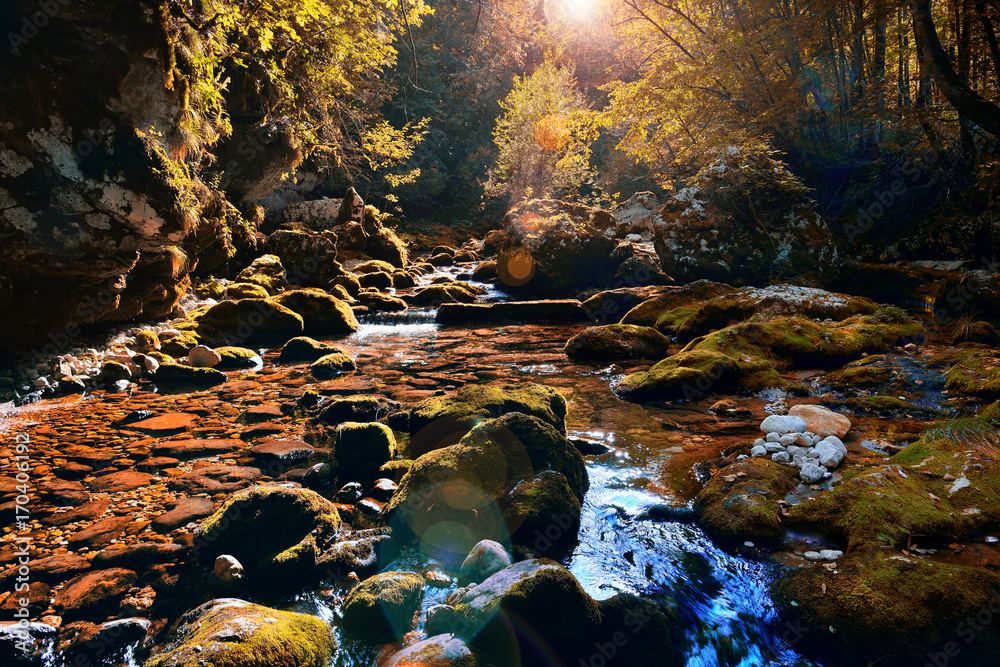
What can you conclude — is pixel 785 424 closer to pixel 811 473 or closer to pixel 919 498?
pixel 811 473

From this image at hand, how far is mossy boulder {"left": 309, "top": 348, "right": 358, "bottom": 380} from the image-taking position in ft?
28.1

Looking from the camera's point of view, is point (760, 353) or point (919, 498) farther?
point (760, 353)

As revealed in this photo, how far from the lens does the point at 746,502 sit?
363 cm

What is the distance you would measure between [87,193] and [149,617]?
19.3ft

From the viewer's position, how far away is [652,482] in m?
4.44

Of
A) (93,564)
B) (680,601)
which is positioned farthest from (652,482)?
(93,564)

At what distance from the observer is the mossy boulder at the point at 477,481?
3686 millimetres

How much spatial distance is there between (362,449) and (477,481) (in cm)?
149

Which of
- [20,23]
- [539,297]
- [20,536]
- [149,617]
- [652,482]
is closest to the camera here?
[149,617]

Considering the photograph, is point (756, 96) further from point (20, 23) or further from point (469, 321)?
point (20, 23)

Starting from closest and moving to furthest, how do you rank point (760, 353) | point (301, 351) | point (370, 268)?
point (760, 353) → point (301, 351) → point (370, 268)

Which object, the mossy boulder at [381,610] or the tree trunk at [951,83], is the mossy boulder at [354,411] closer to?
the mossy boulder at [381,610]

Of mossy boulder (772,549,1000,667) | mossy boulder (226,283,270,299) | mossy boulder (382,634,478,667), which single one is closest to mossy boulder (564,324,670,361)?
mossy boulder (772,549,1000,667)

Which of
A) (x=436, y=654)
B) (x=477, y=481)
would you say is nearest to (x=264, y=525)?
(x=477, y=481)
